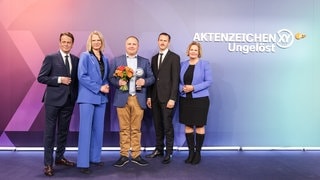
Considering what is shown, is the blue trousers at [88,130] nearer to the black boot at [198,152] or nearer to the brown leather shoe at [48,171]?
the brown leather shoe at [48,171]

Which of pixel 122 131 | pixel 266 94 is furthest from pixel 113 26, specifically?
pixel 266 94

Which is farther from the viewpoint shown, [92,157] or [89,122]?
[92,157]

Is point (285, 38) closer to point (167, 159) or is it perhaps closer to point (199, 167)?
point (199, 167)

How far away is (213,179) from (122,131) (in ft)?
4.65

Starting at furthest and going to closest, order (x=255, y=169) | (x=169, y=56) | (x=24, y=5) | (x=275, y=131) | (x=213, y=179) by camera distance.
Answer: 1. (x=275, y=131)
2. (x=24, y=5)
3. (x=169, y=56)
4. (x=255, y=169)
5. (x=213, y=179)

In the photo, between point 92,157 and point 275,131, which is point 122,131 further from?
point 275,131

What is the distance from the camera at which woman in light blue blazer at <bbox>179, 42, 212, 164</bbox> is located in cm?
467

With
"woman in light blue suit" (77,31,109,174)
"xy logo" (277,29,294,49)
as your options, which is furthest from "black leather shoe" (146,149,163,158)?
"xy logo" (277,29,294,49)

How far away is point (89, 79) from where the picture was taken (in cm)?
416

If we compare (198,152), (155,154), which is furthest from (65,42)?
(198,152)

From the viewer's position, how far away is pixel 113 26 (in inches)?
211

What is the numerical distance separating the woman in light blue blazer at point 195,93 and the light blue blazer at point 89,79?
1257mm

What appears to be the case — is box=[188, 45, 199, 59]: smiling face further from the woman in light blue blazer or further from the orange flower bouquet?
the orange flower bouquet

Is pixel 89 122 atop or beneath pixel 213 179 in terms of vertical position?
atop
